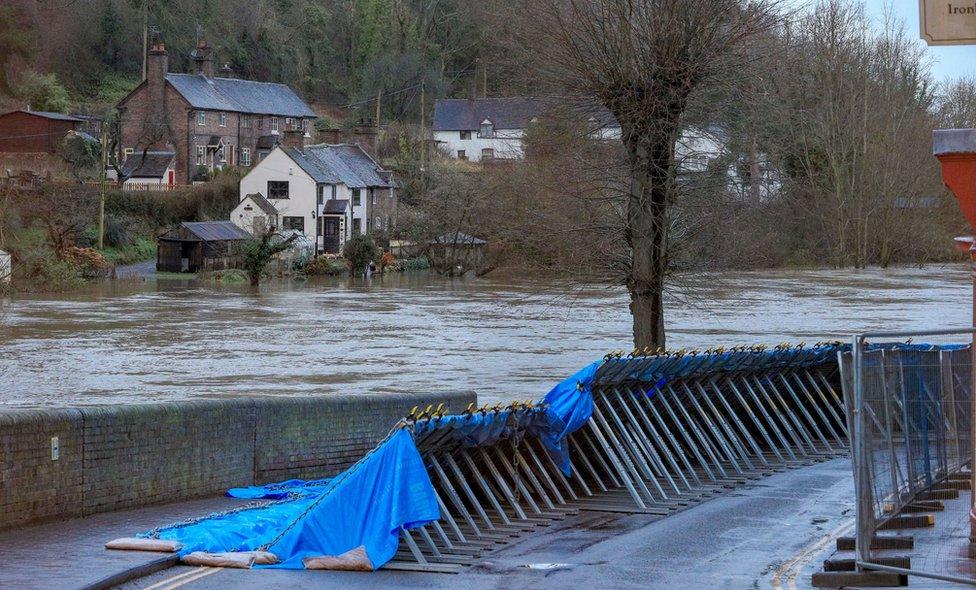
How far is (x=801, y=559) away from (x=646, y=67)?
15.3m

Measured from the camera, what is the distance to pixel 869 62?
82.2 metres

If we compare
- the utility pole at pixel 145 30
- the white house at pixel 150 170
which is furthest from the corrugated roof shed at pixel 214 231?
the utility pole at pixel 145 30

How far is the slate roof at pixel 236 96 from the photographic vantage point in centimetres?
8925

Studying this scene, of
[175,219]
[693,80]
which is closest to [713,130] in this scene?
[693,80]

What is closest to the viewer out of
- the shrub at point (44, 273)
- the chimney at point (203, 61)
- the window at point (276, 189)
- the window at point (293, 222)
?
the shrub at point (44, 273)

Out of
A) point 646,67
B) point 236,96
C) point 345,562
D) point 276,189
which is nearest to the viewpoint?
point 345,562

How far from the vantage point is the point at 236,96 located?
95.6 metres

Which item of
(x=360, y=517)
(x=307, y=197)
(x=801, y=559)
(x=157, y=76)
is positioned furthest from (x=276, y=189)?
(x=801, y=559)

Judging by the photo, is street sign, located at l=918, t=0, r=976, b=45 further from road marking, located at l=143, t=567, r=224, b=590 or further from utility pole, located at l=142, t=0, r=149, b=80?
utility pole, located at l=142, t=0, r=149, b=80

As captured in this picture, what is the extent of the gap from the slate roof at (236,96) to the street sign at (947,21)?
81092mm

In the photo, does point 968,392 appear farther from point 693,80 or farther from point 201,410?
point 693,80

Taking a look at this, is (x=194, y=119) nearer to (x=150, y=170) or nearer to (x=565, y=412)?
(x=150, y=170)

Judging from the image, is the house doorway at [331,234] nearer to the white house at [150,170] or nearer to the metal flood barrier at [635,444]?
the white house at [150,170]

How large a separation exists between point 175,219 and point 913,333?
74.0m
